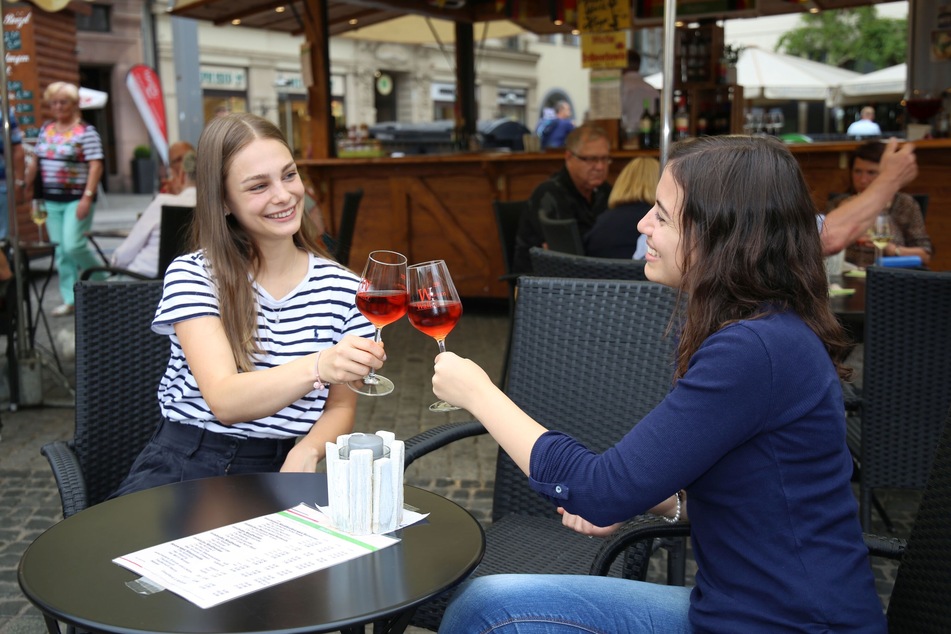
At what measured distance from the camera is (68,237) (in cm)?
780

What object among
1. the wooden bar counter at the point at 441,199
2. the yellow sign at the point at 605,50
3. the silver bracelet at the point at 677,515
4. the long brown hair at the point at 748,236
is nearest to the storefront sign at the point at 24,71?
the wooden bar counter at the point at 441,199

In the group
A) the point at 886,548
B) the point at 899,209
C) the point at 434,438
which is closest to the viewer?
the point at 886,548

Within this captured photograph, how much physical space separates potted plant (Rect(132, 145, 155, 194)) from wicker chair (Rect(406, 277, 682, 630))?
23.5 m

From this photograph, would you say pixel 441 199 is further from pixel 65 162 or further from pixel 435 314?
pixel 435 314

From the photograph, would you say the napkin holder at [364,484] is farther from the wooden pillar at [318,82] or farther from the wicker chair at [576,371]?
the wooden pillar at [318,82]

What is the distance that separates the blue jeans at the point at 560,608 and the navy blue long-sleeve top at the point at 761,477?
149 millimetres

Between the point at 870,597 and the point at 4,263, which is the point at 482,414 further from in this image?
the point at 4,263

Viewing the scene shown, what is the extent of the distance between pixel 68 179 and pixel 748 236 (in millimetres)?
7358

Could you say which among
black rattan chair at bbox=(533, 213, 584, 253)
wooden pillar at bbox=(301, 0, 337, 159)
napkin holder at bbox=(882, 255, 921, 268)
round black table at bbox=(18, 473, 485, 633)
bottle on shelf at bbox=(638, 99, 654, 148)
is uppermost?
wooden pillar at bbox=(301, 0, 337, 159)

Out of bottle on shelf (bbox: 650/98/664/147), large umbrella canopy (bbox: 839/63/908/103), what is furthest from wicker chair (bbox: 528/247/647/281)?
large umbrella canopy (bbox: 839/63/908/103)

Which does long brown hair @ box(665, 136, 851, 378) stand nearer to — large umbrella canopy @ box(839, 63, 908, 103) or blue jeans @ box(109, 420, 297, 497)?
blue jeans @ box(109, 420, 297, 497)

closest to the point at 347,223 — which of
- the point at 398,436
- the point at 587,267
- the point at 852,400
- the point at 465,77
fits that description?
the point at 398,436

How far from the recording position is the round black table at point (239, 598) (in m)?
1.34

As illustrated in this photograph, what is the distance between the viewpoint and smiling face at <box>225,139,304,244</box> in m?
2.31
